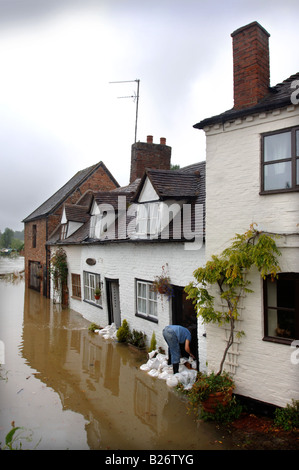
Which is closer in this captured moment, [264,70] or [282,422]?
[282,422]

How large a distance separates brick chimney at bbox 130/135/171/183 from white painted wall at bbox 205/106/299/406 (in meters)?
8.46

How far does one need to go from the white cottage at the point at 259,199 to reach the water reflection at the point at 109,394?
1490 mm

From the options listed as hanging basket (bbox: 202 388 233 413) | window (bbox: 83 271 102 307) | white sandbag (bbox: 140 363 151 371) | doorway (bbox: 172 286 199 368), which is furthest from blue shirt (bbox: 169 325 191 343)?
window (bbox: 83 271 102 307)

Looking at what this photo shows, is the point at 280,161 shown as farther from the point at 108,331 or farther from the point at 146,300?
the point at 108,331

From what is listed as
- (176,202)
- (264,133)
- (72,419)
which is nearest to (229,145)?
(264,133)

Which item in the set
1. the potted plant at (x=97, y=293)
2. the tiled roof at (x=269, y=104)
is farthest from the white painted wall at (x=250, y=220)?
the potted plant at (x=97, y=293)

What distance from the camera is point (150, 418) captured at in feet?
23.1

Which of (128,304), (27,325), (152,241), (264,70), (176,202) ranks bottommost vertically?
(27,325)

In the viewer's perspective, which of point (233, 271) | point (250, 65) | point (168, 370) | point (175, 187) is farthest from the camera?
point (175, 187)

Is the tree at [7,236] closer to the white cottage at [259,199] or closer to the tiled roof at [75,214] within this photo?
the tiled roof at [75,214]

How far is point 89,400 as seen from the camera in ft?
25.7

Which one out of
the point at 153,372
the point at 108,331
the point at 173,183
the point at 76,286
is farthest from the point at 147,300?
the point at 76,286
